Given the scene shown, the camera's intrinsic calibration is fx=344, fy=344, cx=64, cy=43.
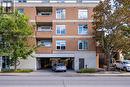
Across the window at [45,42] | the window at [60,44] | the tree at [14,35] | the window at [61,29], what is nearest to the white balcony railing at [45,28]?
the window at [61,29]

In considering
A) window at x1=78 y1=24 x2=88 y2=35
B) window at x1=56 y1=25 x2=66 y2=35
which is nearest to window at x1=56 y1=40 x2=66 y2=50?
window at x1=56 y1=25 x2=66 y2=35

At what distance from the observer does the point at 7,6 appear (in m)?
57.2

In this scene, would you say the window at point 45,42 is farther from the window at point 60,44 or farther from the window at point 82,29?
the window at point 82,29

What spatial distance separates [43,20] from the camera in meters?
56.3

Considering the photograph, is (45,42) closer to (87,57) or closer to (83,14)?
(87,57)

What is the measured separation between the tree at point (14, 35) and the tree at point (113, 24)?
10.8 metres

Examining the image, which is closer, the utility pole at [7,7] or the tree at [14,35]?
the tree at [14,35]

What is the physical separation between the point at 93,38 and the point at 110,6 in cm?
737

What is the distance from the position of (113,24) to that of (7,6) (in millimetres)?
18372

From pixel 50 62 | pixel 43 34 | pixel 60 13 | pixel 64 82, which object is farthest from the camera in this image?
pixel 50 62

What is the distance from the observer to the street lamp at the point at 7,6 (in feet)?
177

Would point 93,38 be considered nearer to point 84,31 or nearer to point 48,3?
point 84,31

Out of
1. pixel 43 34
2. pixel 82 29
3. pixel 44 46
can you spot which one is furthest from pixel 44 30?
pixel 82 29

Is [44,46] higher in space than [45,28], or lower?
lower
